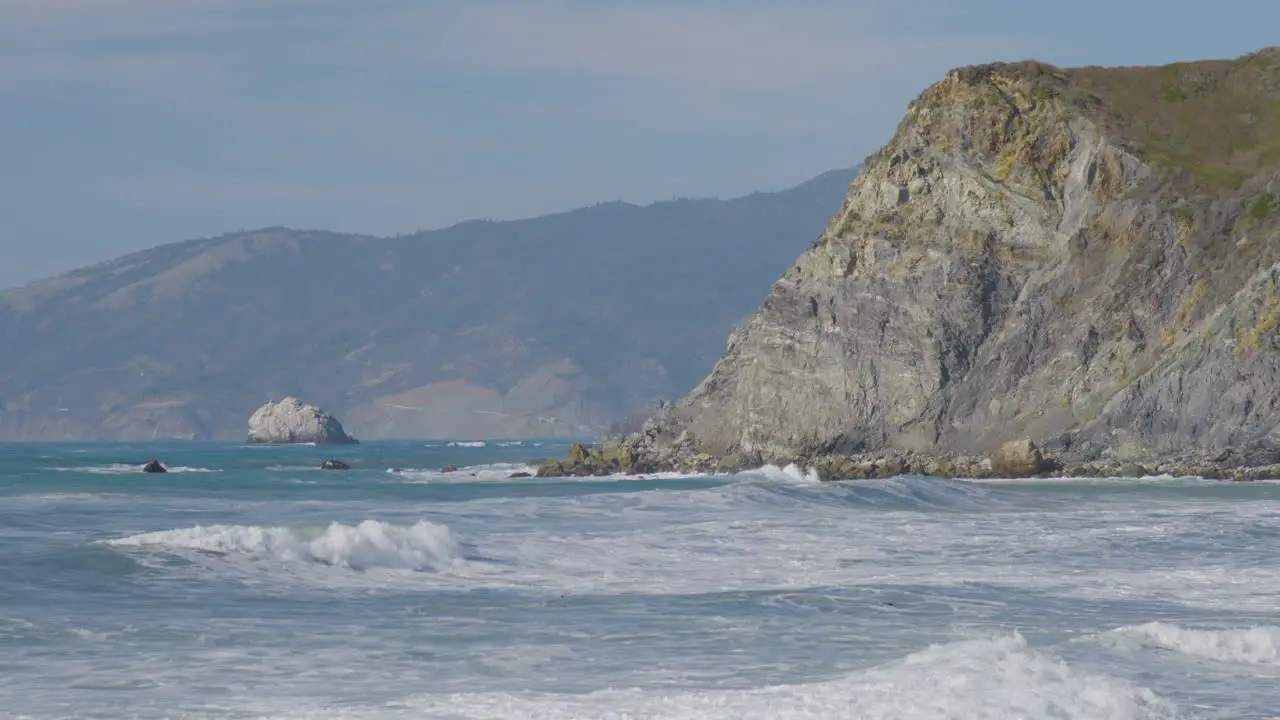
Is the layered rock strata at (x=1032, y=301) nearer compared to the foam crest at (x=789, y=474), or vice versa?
the layered rock strata at (x=1032, y=301)

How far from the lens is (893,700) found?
59.4ft

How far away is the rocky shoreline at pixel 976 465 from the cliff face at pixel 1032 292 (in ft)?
1.90

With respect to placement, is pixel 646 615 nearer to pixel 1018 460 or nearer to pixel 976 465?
pixel 1018 460

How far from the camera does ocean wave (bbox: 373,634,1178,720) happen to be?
1772 cm

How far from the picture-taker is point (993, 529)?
39.0m

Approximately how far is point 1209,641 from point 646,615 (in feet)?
23.1

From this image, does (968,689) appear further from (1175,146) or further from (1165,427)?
(1175,146)

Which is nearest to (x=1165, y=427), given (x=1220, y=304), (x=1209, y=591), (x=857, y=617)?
(x=1220, y=304)

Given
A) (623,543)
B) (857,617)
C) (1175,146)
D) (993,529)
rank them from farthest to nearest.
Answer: (1175,146) < (993,529) < (623,543) < (857,617)

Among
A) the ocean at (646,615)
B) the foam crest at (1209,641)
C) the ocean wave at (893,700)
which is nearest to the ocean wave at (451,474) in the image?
the ocean at (646,615)

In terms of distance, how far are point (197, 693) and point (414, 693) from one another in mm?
2125

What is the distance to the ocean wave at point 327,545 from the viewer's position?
101 feet

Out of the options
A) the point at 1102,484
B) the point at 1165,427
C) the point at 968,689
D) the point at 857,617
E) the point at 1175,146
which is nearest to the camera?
the point at 968,689

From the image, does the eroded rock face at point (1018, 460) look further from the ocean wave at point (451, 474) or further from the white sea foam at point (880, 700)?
the white sea foam at point (880, 700)
